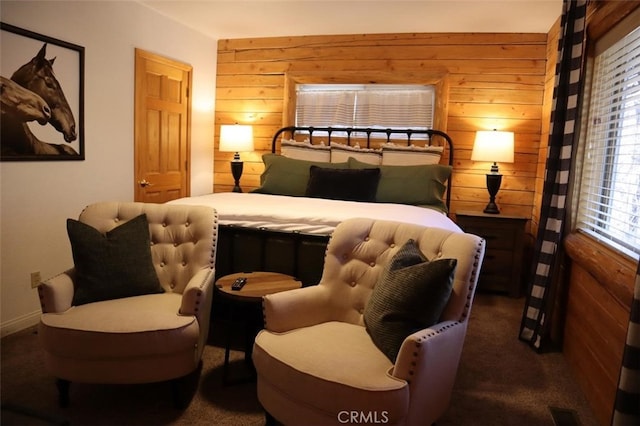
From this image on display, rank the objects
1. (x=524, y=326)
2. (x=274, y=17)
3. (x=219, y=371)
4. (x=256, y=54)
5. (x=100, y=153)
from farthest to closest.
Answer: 1. (x=256, y=54)
2. (x=274, y=17)
3. (x=100, y=153)
4. (x=524, y=326)
5. (x=219, y=371)

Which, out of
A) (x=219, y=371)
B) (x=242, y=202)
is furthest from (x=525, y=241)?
(x=219, y=371)

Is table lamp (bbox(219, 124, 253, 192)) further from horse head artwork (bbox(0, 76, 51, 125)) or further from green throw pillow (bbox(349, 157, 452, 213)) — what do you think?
horse head artwork (bbox(0, 76, 51, 125))

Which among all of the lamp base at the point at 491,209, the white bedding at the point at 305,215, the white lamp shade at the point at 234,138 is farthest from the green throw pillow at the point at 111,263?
the lamp base at the point at 491,209

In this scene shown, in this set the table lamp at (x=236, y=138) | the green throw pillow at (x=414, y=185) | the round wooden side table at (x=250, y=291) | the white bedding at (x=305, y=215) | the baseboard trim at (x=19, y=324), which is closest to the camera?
the round wooden side table at (x=250, y=291)

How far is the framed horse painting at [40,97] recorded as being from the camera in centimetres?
273

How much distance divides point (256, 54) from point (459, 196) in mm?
2550

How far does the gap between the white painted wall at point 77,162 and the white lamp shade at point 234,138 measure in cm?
81

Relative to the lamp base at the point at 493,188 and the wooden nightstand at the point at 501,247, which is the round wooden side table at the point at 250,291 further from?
the lamp base at the point at 493,188

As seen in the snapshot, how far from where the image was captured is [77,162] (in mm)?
3289

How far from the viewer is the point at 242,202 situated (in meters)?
3.12

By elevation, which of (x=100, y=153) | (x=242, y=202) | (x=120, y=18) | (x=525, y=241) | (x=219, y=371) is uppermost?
(x=120, y=18)

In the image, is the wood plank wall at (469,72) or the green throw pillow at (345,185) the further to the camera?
the wood plank wall at (469,72)

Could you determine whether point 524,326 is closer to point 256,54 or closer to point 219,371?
point 219,371

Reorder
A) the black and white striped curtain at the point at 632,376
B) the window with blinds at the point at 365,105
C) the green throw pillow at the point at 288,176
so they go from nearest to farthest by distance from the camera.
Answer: the black and white striped curtain at the point at 632,376 → the green throw pillow at the point at 288,176 → the window with blinds at the point at 365,105
